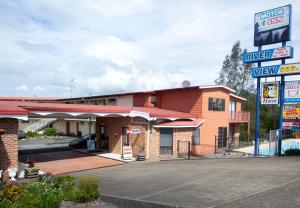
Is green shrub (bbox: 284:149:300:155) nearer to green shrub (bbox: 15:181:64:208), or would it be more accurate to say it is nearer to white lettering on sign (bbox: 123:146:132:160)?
white lettering on sign (bbox: 123:146:132:160)

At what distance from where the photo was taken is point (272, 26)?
23312 mm

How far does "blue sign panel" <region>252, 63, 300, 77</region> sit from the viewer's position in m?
21.4

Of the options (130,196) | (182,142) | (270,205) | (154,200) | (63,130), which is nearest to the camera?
Answer: (270,205)

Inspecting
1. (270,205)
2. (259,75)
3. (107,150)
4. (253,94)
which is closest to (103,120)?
(107,150)

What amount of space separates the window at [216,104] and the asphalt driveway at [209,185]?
11410 mm

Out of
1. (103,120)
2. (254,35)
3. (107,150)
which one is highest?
(254,35)

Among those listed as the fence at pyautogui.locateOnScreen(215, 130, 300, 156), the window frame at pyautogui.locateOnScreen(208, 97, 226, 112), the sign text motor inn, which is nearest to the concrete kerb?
the fence at pyautogui.locateOnScreen(215, 130, 300, 156)

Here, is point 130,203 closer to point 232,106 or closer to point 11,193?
point 11,193

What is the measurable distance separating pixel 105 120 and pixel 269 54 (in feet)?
45.7

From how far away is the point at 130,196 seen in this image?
12.1m

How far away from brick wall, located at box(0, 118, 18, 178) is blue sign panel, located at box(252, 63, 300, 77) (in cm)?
1610

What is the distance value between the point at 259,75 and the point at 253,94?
33.9 metres

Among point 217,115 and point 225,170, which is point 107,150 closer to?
point 217,115

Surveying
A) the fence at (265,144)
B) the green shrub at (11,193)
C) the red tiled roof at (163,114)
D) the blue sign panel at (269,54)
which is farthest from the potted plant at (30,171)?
the blue sign panel at (269,54)
